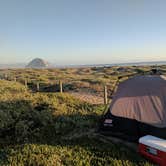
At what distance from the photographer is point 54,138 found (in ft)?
23.1

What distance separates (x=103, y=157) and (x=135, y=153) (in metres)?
0.88

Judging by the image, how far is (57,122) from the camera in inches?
343

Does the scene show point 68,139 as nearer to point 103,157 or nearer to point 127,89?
point 103,157

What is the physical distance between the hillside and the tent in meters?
0.55

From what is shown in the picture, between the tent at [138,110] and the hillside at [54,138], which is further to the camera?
the tent at [138,110]

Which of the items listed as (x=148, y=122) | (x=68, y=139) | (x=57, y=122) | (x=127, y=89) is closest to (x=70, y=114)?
(x=57, y=122)

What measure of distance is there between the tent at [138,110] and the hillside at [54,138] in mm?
554

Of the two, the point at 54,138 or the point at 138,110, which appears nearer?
the point at 138,110

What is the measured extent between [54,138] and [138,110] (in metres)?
A: 2.74

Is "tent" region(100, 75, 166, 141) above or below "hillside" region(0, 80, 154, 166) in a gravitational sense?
above

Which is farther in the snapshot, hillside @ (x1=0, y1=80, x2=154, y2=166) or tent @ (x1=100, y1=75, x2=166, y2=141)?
tent @ (x1=100, y1=75, x2=166, y2=141)

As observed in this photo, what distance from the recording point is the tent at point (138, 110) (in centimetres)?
625

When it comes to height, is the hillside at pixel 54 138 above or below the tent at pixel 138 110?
below

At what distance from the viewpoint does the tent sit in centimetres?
625
